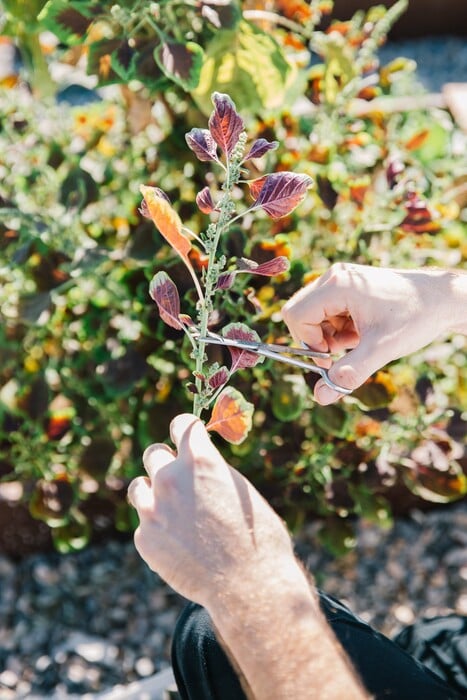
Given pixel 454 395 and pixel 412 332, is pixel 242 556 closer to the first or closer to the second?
pixel 412 332

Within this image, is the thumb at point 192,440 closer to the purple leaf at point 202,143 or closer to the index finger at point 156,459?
the index finger at point 156,459

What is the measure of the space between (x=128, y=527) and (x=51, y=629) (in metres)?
0.32

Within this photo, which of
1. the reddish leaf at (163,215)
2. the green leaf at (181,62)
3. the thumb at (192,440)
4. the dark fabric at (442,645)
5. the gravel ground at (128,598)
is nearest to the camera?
the reddish leaf at (163,215)

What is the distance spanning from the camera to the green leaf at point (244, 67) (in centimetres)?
133

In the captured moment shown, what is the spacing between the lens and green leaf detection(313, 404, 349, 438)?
1411 mm

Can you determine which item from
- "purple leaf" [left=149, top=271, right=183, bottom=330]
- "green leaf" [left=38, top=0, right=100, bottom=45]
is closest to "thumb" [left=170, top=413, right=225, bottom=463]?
"purple leaf" [left=149, top=271, right=183, bottom=330]

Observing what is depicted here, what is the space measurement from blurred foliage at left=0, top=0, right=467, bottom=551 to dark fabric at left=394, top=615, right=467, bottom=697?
0.77 ft

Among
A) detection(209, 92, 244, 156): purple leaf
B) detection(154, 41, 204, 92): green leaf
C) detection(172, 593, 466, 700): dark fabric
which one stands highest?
detection(209, 92, 244, 156): purple leaf

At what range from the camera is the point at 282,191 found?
32.4 inches

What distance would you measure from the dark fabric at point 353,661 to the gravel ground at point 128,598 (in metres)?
0.56

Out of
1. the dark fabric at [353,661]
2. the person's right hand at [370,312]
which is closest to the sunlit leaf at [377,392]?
the person's right hand at [370,312]

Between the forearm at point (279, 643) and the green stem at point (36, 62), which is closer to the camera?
the forearm at point (279, 643)

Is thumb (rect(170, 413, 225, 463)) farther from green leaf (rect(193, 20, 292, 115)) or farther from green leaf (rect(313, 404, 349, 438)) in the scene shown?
green leaf (rect(193, 20, 292, 115))

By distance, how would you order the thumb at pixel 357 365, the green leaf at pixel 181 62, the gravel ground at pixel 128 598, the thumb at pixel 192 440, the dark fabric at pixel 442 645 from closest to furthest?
the thumb at pixel 192 440
the thumb at pixel 357 365
the green leaf at pixel 181 62
the dark fabric at pixel 442 645
the gravel ground at pixel 128 598
